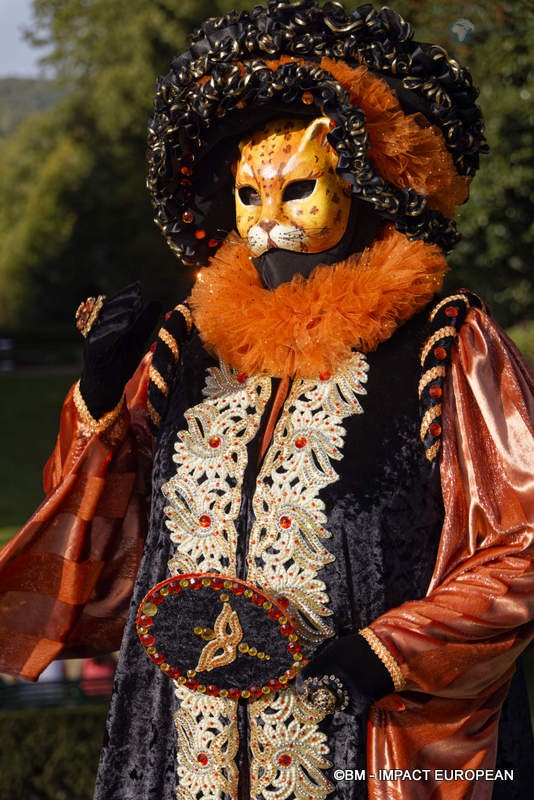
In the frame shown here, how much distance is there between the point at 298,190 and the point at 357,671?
110 centimetres

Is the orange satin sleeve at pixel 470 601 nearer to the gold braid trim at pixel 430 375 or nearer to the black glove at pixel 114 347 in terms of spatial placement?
the gold braid trim at pixel 430 375

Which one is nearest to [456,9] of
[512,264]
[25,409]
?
[512,264]

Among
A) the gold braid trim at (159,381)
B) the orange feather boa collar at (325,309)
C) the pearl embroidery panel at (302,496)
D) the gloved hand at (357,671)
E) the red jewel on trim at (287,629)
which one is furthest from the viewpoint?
the gold braid trim at (159,381)

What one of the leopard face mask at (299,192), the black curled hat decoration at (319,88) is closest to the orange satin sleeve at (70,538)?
the leopard face mask at (299,192)

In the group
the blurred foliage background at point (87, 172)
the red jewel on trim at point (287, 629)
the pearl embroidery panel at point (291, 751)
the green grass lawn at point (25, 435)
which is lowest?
the pearl embroidery panel at point (291, 751)

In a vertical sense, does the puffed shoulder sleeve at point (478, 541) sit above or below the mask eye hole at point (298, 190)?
below

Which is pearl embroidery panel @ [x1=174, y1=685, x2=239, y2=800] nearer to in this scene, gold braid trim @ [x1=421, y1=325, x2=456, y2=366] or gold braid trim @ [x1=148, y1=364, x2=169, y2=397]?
gold braid trim @ [x1=148, y1=364, x2=169, y2=397]

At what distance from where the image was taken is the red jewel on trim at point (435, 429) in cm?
255

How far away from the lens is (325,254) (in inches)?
109

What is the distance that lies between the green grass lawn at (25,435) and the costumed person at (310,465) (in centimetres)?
860

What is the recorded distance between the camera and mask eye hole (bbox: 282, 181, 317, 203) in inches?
107

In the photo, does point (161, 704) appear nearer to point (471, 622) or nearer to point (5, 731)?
point (471, 622)

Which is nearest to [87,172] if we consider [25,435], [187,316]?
[25,435]

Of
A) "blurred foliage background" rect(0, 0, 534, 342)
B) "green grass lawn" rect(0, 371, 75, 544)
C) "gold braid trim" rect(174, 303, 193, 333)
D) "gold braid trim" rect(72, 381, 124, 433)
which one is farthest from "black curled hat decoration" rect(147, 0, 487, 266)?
"blurred foliage background" rect(0, 0, 534, 342)
